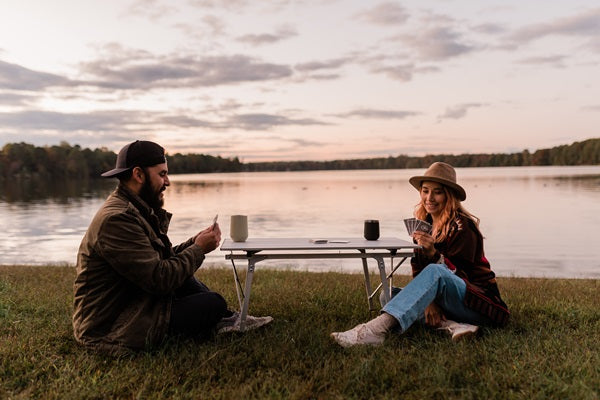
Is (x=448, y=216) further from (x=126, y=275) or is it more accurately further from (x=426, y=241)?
(x=126, y=275)

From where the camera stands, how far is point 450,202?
448 cm

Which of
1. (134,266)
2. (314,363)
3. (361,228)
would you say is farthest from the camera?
(361,228)

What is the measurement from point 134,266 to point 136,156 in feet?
2.60

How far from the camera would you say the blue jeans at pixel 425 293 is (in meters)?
4.08

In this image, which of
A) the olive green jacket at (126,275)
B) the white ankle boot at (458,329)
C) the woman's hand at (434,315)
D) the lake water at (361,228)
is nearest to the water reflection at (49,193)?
the lake water at (361,228)

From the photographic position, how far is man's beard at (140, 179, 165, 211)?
3854mm

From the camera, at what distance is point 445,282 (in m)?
4.15

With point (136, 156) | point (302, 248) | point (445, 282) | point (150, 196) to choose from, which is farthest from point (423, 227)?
point (136, 156)

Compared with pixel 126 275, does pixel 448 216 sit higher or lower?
higher

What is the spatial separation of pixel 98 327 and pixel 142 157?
1320 mm

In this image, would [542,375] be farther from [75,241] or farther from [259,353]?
[75,241]

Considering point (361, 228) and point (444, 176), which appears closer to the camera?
point (444, 176)

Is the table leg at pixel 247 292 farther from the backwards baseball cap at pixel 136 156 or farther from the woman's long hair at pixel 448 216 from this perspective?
the woman's long hair at pixel 448 216

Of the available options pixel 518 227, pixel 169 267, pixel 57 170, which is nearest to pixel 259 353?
pixel 169 267
